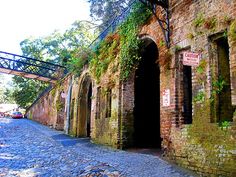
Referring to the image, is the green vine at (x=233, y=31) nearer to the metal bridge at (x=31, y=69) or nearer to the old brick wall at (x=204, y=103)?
the old brick wall at (x=204, y=103)

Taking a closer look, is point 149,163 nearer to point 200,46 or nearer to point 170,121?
point 170,121

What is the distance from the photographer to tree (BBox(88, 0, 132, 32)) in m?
23.2

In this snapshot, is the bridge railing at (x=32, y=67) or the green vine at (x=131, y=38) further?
the bridge railing at (x=32, y=67)

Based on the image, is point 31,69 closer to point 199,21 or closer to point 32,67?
point 32,67

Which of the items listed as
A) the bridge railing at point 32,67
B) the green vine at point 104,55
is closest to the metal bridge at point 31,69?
the bridge railing at point 32,67

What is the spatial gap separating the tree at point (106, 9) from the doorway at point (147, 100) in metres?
11.9

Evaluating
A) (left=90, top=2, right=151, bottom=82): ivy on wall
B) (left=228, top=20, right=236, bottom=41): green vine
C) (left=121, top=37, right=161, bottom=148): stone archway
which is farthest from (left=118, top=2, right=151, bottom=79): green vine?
(left=228, top=20, right=236, bottom=41): green vine

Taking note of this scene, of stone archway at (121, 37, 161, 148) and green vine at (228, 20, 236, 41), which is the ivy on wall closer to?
stone archway at (121, 37, 161, 148)

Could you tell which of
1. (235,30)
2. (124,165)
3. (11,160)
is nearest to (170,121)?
(124,165)

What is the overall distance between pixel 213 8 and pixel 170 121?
3414 mm

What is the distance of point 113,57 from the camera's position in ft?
40.2

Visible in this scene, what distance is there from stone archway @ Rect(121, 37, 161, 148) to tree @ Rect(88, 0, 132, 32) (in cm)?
1197

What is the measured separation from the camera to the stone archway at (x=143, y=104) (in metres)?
11.0

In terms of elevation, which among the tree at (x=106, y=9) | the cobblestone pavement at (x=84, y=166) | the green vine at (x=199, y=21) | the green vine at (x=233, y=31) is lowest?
the cobblestone pavement at (x=84, y=166)
